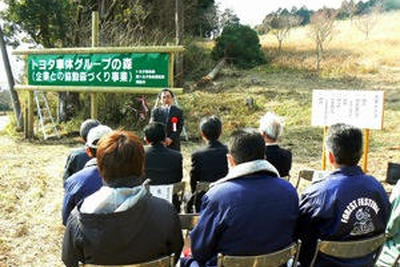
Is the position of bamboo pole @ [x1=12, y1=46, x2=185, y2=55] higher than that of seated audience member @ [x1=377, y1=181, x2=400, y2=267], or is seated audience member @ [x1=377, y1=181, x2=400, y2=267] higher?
bamboo pole @ [x1=12, y1=46, x2=185, y2=55]

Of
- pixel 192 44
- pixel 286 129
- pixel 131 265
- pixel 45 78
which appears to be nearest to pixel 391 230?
pixel 131 265

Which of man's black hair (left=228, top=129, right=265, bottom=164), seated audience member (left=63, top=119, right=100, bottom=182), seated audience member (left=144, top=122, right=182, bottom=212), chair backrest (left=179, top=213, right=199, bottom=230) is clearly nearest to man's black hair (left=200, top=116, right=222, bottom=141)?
seated audience member (left=144, top=122, right=182, bottom=212)

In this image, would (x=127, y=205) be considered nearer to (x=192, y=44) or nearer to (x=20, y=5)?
(x=20, y=5)

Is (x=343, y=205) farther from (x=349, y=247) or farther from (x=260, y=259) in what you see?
(x=260, y=259)

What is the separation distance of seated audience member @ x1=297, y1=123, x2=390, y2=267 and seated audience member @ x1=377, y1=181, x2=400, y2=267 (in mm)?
289

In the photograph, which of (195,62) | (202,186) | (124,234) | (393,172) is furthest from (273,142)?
(195,62)

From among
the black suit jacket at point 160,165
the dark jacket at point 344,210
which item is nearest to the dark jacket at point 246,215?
the dark jacket at point 344,210

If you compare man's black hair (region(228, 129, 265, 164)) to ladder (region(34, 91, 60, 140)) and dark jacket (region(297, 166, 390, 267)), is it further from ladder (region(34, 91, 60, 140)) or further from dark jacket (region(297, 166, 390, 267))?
ladder (region(34, 91, 60, 140))

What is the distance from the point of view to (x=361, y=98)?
6.39 metres

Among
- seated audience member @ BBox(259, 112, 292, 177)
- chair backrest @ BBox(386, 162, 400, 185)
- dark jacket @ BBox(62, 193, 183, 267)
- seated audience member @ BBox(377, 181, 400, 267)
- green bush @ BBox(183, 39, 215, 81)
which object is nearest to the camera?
dark jacket @ BBox(62, 193, 183, 267)

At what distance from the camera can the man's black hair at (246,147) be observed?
2607 millimetres

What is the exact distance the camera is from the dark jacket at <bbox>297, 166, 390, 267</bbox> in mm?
2604

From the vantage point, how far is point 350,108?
649 cm

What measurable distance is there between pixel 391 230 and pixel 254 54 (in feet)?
57.7
